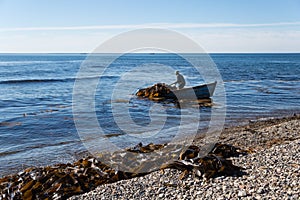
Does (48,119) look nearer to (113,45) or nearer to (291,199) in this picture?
(113,45)

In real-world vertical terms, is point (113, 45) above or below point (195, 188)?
above

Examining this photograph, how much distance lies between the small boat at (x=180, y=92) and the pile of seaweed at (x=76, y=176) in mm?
12673

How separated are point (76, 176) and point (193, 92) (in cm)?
1405

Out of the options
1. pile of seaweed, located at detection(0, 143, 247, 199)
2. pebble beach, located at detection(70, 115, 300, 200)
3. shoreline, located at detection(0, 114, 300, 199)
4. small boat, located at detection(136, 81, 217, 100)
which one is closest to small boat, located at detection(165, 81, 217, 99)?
small boat, located at detection(136, 81, 217, 100)

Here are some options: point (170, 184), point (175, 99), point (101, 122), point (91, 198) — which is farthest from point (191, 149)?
point (175, 99)

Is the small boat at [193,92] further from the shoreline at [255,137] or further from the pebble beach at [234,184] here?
the pebble beach at [234,184]

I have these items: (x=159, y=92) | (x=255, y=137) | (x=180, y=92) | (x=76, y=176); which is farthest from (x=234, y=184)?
(x=159, y=92)

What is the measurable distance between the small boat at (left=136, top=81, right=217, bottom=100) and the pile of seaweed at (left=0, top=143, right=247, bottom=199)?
41.6 ft

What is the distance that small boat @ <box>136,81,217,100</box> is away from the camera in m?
19.5

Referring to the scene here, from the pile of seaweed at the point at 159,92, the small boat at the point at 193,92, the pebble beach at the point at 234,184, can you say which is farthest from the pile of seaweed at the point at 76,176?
the pile of seaweed at the point at 159,92

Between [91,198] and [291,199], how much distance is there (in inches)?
130

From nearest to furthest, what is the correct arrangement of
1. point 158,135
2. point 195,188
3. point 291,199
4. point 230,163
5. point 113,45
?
1. point 291,199
2. point 195,188
3. point 230,163
4. point 113,45
5. point 158,135

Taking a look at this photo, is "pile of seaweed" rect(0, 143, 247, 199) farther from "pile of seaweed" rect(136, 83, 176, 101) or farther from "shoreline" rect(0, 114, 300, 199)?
"pile of seaweed" rect(136, 83, 176, 101)

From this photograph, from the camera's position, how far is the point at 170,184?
5.66 metres
